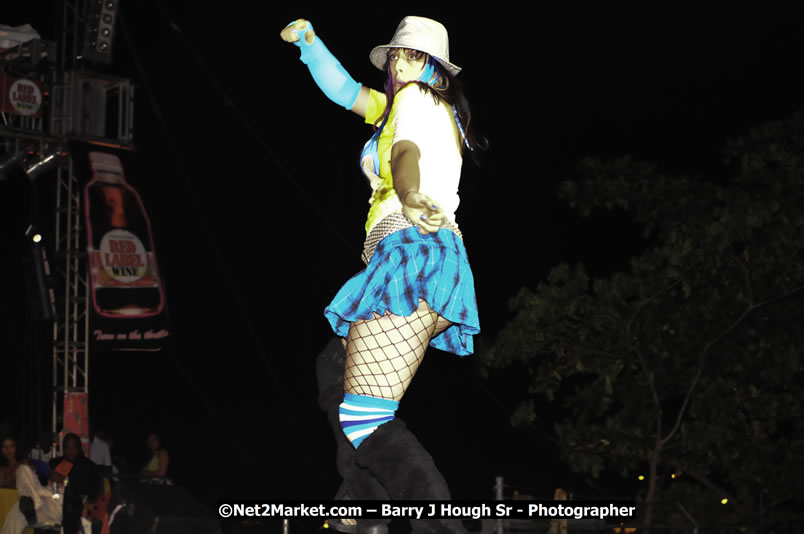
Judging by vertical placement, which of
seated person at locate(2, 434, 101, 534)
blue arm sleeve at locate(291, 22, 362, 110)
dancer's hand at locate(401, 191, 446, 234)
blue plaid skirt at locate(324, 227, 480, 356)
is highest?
blue arm sleeve at locate(291, 22, 362, 110)

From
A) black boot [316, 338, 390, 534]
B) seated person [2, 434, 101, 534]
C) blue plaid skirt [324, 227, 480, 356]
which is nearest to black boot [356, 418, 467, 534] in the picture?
black boot [316, 338, 390, 534]

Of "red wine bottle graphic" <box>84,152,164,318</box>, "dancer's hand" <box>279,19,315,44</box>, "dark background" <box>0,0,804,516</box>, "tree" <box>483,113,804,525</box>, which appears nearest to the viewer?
"dancer's hand" <box>279,19,315,44</box>

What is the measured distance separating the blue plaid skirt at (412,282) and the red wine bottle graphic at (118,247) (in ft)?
27.2

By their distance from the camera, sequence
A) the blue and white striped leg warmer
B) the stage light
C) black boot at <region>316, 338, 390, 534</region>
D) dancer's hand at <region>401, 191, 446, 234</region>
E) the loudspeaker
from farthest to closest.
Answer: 1. the stage light
2. the loudspeaker
3. black boot at <region>316, 338, 390, 534</region>
4. the blue and white striped leg warmer
5. dancer's hand at <region>401, 191, 446, 234</region>

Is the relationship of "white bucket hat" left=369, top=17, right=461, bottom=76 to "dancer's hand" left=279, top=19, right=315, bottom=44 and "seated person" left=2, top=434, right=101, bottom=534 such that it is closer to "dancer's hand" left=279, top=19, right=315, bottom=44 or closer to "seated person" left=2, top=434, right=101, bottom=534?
"dancer's hand" left=279, top=19, right=315, bottom=44

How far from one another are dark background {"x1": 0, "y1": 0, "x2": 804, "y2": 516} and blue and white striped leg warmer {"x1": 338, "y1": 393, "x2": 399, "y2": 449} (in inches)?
353

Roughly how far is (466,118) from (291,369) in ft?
44.4

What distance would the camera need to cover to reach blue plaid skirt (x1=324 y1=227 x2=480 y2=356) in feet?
6.97


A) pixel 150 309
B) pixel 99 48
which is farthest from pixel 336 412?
pixel 99 48

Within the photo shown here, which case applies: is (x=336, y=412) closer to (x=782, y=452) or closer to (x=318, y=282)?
(x=782, y=452)

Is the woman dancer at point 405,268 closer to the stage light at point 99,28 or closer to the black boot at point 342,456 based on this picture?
the black boot at point 342,456

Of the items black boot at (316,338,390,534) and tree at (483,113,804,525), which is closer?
black boot at (316,338,390,534)

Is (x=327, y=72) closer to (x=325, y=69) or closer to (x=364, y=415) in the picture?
(x=325, y=69)

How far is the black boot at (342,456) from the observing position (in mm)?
2247
